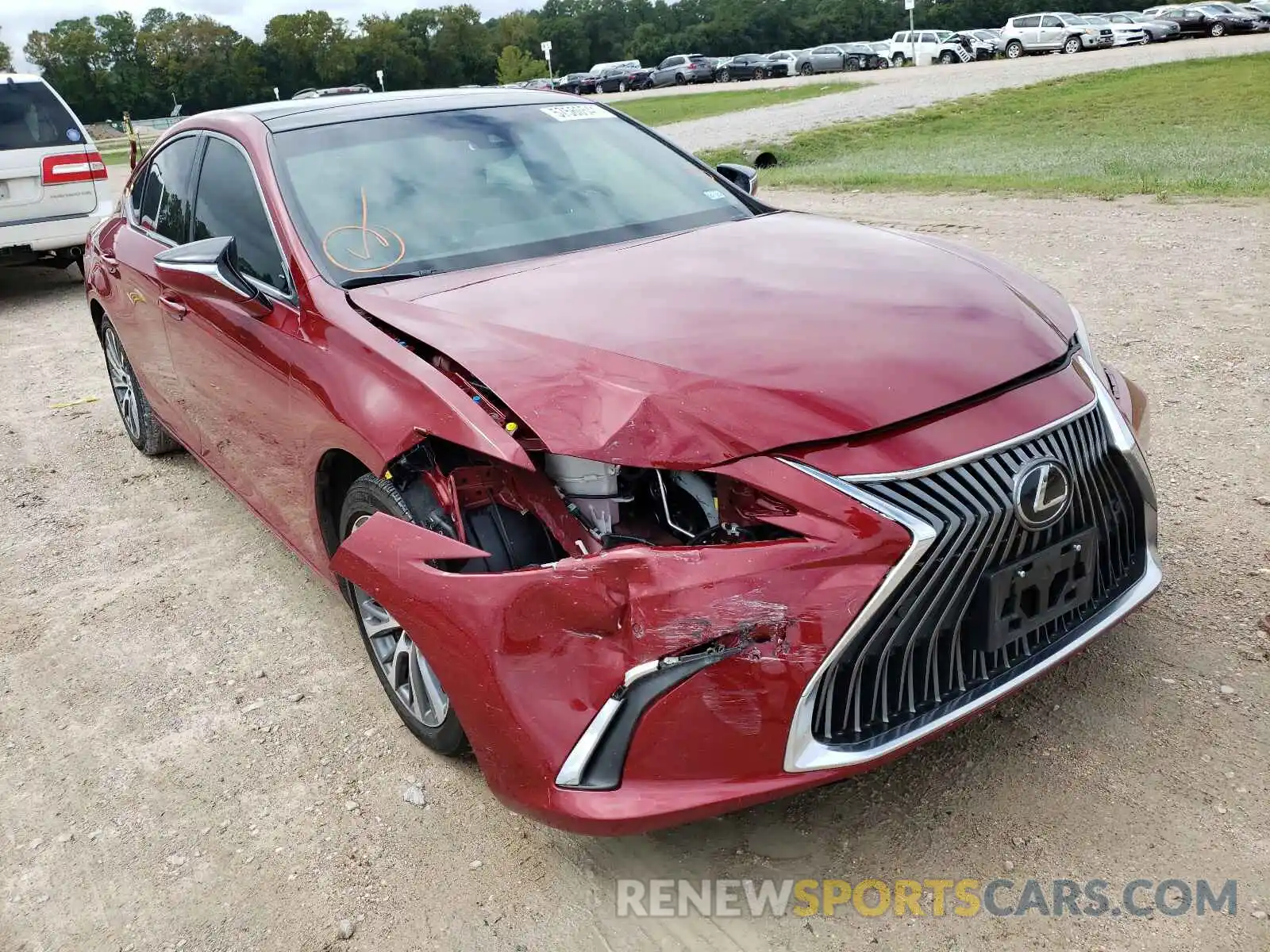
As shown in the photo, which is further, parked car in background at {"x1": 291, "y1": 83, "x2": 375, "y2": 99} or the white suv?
the white suv

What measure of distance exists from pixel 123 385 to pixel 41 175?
194 inches

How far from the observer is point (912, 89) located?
28.5 m

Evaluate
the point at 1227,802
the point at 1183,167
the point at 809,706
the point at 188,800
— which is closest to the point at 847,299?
the point at 809,706

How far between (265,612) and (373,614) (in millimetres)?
992

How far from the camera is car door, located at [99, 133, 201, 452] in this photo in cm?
423

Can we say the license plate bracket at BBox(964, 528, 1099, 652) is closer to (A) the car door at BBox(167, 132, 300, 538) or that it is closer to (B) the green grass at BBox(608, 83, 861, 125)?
(A) the car door at BBox(167, 132, 300, 538)

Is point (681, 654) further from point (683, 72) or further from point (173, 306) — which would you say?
point (683, 72)

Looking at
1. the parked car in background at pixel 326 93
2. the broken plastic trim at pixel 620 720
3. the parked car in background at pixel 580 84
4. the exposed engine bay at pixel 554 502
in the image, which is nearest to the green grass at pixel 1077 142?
the parked car in background at pixel 326 93

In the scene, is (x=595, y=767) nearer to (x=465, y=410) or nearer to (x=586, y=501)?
(x=586, y=501)

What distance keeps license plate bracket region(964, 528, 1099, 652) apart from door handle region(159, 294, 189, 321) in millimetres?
2973

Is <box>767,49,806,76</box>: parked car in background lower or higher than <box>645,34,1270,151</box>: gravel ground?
higher

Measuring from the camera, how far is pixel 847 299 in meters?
2.58

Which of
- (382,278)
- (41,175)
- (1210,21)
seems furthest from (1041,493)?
(1210,21)

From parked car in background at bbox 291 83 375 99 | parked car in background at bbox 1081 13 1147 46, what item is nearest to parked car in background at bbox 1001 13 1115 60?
parked car in background at bbox 1081 13 1147 46
